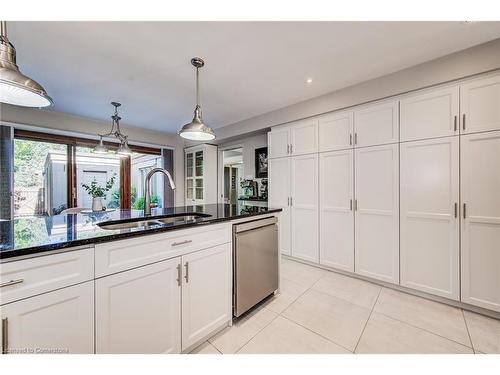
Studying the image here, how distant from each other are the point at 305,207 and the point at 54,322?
9.09ft

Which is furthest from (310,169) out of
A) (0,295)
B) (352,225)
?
(0,295)

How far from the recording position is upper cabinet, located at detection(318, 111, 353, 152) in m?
2.62

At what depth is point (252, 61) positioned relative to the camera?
2117 mm

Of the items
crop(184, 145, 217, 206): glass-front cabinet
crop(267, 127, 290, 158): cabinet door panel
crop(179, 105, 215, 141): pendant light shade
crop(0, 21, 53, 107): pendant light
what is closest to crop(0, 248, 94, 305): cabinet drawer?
crop(0, 21, 53, 107): pendant light

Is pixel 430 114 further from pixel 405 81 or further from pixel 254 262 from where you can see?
pixel 254 262

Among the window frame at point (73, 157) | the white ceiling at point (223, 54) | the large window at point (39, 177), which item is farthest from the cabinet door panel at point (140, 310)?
the window frame at point (73, 157)

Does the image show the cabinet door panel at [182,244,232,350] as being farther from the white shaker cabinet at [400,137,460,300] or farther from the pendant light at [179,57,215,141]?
the white shaker cabinet at [400,137,460,300]

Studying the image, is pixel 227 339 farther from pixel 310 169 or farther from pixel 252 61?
pixel 252 61

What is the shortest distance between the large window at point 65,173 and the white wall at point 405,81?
2965mm

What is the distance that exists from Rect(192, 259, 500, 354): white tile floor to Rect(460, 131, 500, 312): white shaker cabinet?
0.25 meters

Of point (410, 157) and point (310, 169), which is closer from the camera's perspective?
A: point (410, 157)

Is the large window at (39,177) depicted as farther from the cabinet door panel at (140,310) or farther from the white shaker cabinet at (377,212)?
the white shaker cabinet at (377,212)
